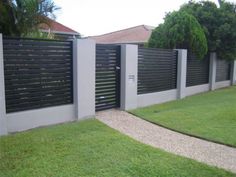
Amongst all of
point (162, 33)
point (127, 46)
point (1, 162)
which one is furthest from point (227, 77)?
point (1, 162)

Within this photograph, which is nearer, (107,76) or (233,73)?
(107,76)

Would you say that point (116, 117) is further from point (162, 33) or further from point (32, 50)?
point (162, 33)

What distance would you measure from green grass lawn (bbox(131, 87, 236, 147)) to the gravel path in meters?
0.31

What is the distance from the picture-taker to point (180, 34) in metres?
12.1

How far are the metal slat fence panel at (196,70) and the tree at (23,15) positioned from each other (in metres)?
6.78

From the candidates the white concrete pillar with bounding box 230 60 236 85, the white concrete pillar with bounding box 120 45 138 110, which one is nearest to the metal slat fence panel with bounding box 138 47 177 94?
the white concrete pillar with bounding box 120 45 138 110

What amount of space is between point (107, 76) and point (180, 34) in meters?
5.27

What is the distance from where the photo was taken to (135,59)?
8.79 metres

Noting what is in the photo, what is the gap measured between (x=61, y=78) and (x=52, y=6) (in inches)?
109

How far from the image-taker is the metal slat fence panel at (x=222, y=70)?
15.9 m

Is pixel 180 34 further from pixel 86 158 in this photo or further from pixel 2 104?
pixel 86 158

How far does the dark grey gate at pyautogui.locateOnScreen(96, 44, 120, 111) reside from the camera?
793 centimetres

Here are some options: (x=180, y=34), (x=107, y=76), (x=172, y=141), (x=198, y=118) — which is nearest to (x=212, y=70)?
(x=180, y=34)

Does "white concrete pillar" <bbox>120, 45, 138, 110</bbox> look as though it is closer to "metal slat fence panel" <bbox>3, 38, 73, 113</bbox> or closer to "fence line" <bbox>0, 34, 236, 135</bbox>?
"fence line" <bbox>0, 34, 236, 135</bbox>
